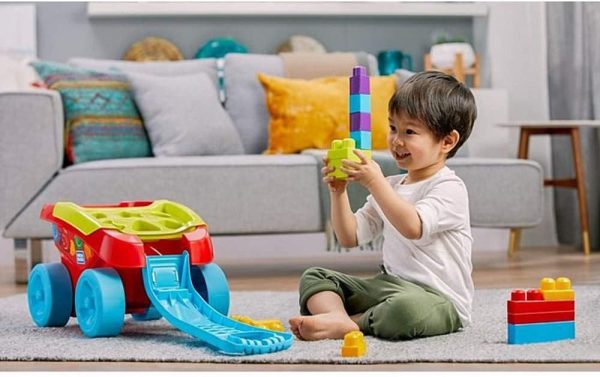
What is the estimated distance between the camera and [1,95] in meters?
2.77

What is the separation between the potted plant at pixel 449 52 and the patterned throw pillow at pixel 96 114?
1692 millimetres

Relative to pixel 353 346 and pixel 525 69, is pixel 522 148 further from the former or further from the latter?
pixel 353 346

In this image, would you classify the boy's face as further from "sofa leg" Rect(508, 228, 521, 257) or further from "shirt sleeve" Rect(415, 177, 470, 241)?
"sofa leg" Rect(508, 228, 521, 257)

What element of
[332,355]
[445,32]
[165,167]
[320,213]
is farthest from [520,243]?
[332,355]

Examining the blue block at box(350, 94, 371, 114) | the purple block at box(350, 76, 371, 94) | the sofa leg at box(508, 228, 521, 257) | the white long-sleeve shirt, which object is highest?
the purple block at box(350, 76, 371, 94)

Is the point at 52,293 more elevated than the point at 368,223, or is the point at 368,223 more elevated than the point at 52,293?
the point at 368,223

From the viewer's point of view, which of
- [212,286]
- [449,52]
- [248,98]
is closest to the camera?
[212,286]

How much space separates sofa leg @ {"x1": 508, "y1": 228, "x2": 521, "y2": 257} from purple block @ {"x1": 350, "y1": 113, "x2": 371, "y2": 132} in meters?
2.18

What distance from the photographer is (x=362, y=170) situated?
148 cm

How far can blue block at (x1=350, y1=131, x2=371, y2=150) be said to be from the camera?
1.54 metres

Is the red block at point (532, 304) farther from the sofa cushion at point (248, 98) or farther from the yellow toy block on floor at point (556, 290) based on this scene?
the sofa cushion at point (248, 98)

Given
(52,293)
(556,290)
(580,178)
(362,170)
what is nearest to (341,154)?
(362,170)

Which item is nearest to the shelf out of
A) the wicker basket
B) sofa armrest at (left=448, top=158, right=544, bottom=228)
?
the wicker basket

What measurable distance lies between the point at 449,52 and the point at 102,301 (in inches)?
120
